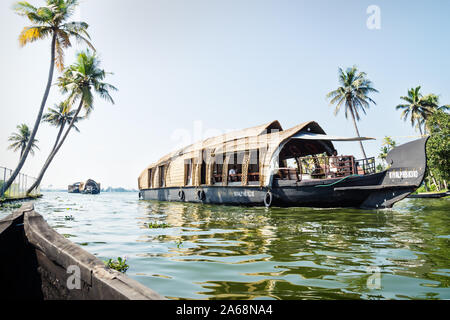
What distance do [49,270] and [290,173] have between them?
12166 millimetres

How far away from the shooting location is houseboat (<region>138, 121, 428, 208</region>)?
1018 centimetres

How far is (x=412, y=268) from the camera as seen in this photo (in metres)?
3.12

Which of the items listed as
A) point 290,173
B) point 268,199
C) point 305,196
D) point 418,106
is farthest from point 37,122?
point 418,106

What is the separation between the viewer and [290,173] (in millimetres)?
13719

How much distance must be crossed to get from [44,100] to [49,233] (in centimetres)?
1928

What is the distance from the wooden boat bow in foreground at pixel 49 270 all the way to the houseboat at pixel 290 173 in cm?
1021

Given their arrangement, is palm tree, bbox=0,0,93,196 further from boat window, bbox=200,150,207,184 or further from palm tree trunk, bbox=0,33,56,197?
boat window, bbox=200,150,207,184

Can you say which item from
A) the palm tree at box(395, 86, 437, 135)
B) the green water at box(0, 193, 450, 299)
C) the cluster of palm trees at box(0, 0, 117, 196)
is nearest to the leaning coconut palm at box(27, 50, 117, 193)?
the cluster of palm trees at box(0, 0, 117, 196)

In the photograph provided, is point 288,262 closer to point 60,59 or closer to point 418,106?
point 60,59

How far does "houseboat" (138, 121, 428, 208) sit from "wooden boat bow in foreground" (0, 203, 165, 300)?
10.2 m

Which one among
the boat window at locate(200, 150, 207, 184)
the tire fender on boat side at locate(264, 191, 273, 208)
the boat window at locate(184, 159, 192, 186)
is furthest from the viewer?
the boat window at locate(184, 159, 192, 186)
